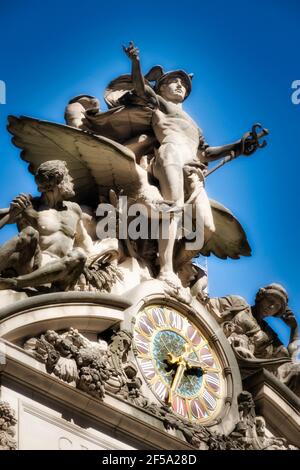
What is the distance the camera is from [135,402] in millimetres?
18391

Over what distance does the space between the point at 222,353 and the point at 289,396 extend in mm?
1073

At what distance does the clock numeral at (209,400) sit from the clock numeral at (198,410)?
13cm

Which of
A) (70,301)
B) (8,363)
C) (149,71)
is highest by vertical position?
(149,71)

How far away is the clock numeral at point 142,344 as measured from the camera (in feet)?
63.2

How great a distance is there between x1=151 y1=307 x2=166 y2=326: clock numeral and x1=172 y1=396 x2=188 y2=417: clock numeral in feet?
3.55

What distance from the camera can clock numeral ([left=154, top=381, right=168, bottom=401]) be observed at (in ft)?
62.4

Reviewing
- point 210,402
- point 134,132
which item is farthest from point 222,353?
point 134,132

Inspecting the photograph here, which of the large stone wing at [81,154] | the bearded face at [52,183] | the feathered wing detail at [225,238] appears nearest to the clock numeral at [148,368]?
the bearded face at [52,183]

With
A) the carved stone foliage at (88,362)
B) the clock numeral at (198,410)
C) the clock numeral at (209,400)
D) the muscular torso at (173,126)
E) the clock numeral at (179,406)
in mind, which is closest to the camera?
the carved stone foliage at (88,362)

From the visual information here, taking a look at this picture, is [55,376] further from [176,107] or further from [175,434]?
[176,107]

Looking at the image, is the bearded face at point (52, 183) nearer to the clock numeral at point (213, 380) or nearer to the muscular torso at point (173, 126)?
the muscular torso at point (173, 126)

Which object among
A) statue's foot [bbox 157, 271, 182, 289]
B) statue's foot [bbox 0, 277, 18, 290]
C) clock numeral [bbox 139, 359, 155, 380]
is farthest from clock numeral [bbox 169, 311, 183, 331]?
statue's foot [bbox 0, 277, 18, 290]

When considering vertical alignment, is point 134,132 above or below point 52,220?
above

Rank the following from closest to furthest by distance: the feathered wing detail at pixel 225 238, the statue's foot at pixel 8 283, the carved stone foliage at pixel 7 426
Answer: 1. the carved stone foliage at pixel 7 426
2. the statue's foot at pixel 8 283
3. the feathered wing detail at pixel 225 238
